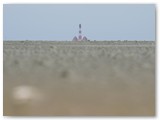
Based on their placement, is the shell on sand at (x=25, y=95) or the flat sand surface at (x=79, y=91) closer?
the flat sand surface at (x=79, y=91)

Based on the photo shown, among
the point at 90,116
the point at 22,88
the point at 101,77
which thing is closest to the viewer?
the point at 90,116

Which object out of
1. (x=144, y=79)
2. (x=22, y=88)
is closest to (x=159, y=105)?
Answer: (x=144, y=79)

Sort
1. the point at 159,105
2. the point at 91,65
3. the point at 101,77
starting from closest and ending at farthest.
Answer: the point at 159,105 < the point at 101,77 < the point at 91,65

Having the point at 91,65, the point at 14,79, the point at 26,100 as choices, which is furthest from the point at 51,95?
the point at 91,65

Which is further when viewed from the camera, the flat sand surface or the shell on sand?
the shell on sand

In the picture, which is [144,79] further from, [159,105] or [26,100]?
[26,100]

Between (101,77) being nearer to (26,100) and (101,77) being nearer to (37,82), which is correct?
(37,82)

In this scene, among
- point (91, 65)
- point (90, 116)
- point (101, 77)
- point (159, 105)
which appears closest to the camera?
point (90, 116)

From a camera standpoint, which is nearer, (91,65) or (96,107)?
(96,107)

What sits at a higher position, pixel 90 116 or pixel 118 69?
pixel 118 69
